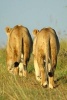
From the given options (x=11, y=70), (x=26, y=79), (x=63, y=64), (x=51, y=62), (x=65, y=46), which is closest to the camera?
(x=51, y=62)

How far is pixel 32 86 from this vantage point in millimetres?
8859

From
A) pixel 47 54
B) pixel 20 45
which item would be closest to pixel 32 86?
pixel 47 54

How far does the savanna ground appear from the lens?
6811 millimetres

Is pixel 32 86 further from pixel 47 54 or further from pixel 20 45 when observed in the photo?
pixel 20 45

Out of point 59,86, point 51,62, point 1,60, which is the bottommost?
point 1,60

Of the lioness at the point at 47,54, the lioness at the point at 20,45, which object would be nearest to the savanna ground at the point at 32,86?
the lioness at the point at 47,54

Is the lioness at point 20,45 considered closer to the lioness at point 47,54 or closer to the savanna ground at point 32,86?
the savanna ground at point 32,86

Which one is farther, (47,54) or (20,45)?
(20,45)

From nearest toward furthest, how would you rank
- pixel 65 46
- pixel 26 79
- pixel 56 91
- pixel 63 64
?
pixel 56 91, pixel 26 79, pixel 63 64, pixel 65 46

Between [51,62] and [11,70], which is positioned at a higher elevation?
[51,62]

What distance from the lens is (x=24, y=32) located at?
407 inches

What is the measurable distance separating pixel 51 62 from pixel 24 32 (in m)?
1.99

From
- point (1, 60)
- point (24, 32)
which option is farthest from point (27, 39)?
point (1, 60)

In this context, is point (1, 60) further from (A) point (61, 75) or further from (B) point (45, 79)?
(B) point (45, 79)
